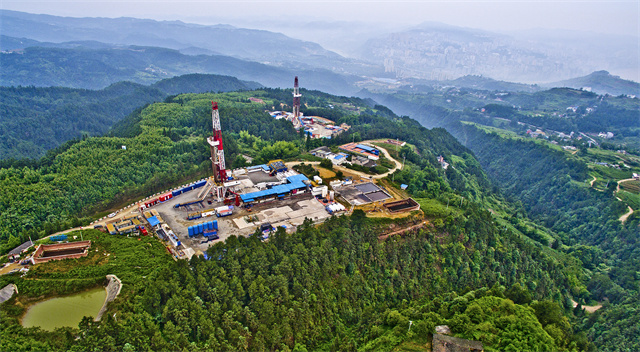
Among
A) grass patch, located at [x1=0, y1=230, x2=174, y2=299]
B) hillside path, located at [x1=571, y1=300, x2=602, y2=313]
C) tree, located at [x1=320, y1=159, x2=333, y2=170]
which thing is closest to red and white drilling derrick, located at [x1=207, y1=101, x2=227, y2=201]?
grass patch, located at [x1=0, y1=230, x2=174, y2=299]

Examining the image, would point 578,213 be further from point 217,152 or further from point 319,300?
point 217,152

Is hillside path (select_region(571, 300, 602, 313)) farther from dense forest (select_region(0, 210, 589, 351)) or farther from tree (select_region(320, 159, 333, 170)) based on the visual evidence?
tree (select_region(320, 159, 333, 170))

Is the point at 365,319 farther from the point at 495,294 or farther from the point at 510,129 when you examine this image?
the point at 510,129

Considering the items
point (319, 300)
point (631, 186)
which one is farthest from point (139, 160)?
point (631, 186)

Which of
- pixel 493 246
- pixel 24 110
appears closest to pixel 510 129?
pixel 493 246

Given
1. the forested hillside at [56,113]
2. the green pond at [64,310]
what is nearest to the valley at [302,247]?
the green pond at [64,310]
